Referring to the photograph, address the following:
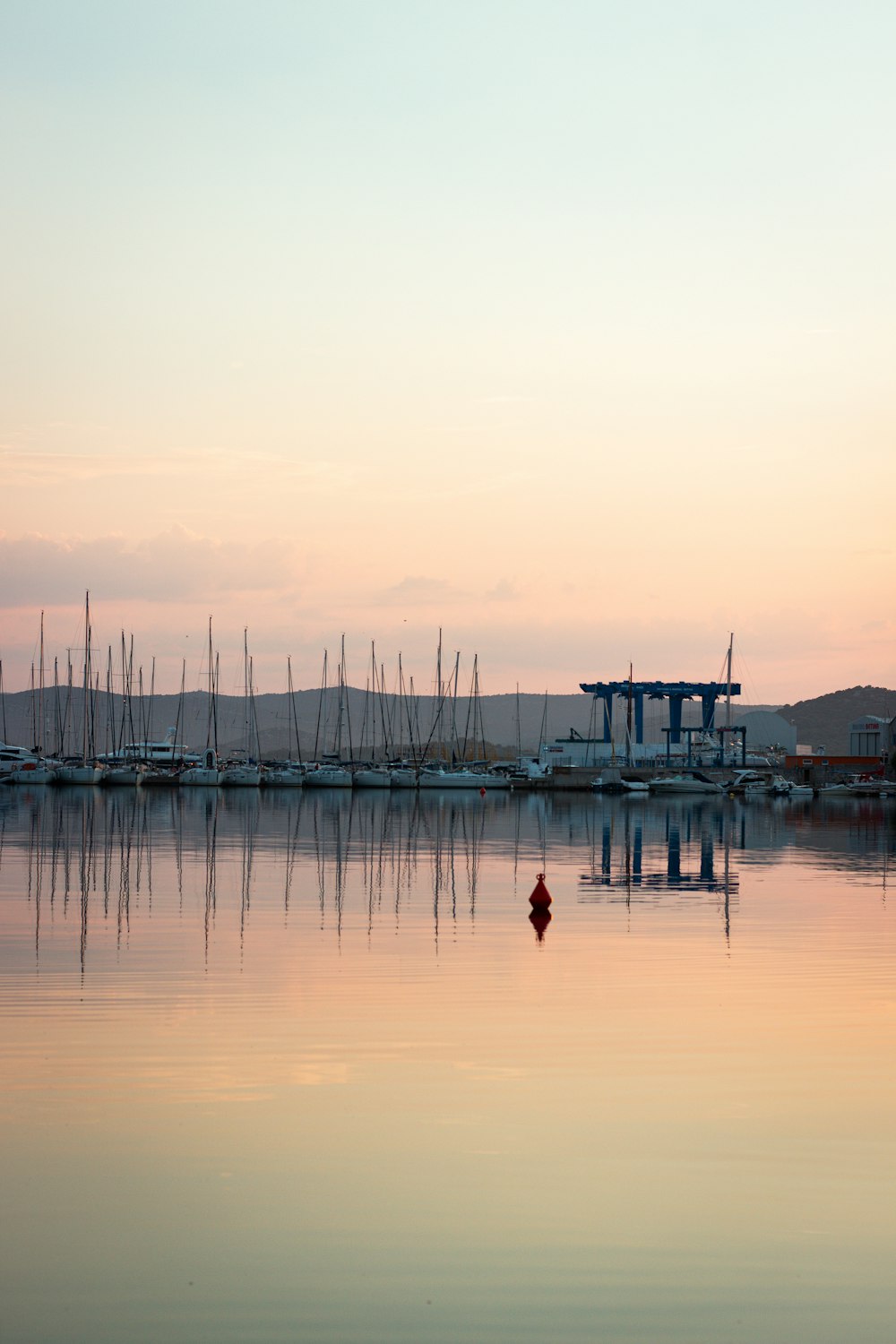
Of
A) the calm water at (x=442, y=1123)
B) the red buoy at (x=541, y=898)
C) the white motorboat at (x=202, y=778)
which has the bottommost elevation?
the white motorboat at (x=202, y=778)

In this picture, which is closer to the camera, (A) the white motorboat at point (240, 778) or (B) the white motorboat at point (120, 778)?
(B) the white motorboat at point (120, 778)

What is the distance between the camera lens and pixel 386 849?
2082 inches

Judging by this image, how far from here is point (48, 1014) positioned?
62.7ft

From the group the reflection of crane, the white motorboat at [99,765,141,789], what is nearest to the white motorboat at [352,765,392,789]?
the white motorboat at [99,765,141,789]

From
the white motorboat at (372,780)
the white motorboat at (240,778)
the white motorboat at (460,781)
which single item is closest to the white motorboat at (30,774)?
the white motorboat at (240,778)

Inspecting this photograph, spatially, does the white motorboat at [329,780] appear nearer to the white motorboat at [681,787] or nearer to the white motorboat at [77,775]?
the white motorboat at [77,775]

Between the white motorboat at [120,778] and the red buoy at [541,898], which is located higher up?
the red buoy at [541,898]

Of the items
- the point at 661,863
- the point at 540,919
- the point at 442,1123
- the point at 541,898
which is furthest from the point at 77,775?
the point at 442,1123

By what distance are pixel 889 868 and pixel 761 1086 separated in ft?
112

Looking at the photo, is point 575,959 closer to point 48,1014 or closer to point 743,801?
point 48,1014

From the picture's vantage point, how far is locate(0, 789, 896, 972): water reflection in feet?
116

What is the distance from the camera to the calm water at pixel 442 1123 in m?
9.71

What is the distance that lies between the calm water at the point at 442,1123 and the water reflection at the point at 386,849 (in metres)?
1.49

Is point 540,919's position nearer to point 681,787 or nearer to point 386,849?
point 386,849
